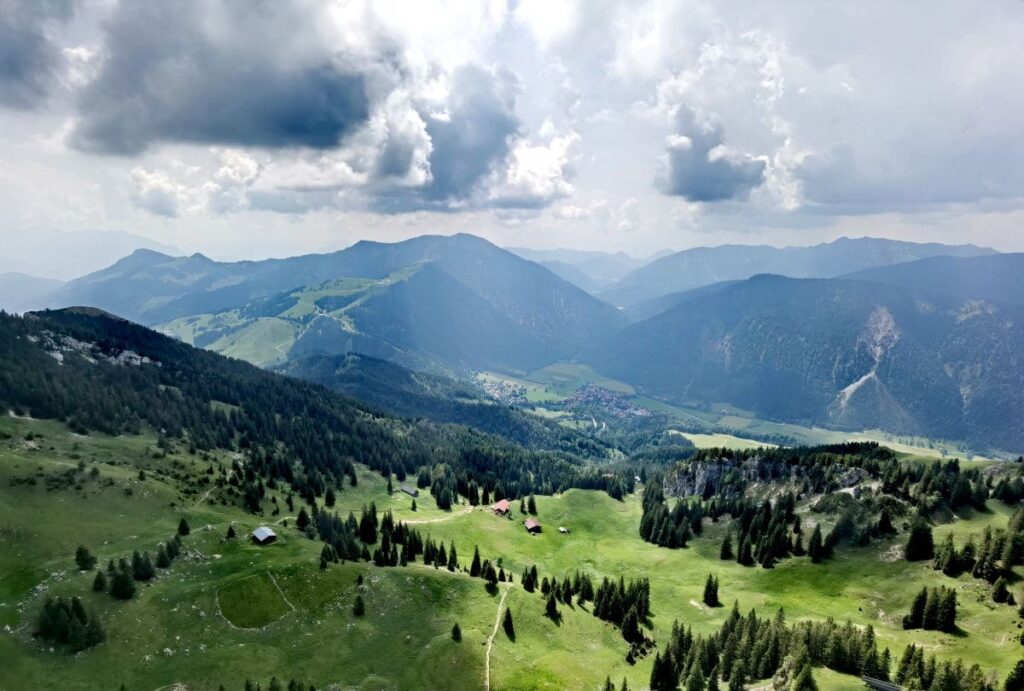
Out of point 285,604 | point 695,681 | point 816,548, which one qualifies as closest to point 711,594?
point 816,548

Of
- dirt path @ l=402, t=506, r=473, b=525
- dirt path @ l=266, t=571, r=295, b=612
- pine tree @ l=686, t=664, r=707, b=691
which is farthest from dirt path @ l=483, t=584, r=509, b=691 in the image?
dirt path @ l=402, t=506, r=473, b=525

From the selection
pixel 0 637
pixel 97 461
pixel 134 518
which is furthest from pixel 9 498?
pixel 0 637

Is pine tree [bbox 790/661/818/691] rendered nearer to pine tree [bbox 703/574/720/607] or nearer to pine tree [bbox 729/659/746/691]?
pine tree [bbox 729/659/746/691]

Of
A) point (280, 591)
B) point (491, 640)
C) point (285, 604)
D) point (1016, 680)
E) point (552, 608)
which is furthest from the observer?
point (552, 608)

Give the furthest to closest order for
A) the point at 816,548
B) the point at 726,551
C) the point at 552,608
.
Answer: the point at 726,551, the point at 816,548, the point at 552,608

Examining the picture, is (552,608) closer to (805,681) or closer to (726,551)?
(805,681)

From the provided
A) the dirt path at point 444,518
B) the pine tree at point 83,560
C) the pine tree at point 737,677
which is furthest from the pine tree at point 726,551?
the pine tree at point 83,560

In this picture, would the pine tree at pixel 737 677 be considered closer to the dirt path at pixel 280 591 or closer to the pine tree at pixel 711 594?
the pine tree at pixel 711 594
